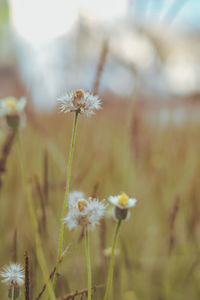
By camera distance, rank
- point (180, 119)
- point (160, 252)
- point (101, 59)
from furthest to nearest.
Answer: point (180, 119)
point (160, 252)
point (101, 59)

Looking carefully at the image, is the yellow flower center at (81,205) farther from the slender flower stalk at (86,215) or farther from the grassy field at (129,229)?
the grassy field at (129,229)

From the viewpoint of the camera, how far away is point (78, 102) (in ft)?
1.29

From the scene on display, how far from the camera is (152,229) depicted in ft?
3.78

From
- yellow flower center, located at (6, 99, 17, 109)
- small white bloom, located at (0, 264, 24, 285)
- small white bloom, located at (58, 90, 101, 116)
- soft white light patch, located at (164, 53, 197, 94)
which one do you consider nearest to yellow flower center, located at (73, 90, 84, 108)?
small white bloom, located at (58, 90, 101, 116)

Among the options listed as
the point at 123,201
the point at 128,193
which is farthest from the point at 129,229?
the point at 123,201

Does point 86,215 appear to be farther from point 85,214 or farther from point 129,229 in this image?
point 129,229

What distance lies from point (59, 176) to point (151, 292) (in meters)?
0.63

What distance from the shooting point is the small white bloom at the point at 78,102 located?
15.4 inches

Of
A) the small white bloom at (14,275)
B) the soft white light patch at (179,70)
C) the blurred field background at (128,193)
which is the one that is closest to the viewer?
the small white bloom at (14,275)

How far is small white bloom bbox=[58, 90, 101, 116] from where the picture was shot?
0.39 m

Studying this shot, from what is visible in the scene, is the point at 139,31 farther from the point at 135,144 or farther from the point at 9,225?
the point at 9,225

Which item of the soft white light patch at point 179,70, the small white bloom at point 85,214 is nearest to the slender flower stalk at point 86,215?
the small white bloom at point 85,214

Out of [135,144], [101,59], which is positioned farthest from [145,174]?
[101,59]

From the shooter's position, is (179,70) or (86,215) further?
(179,70)
